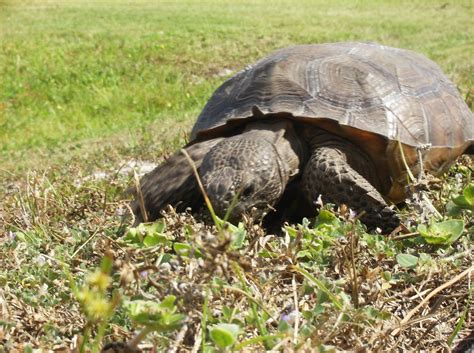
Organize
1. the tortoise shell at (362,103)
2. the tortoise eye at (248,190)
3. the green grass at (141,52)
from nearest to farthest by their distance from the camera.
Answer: the tortoise eye at (248,190), the tortoise shell at (362,103), the green grass at (141,52)

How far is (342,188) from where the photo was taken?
8.96ft

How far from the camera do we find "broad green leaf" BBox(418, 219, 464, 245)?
76.2 inches

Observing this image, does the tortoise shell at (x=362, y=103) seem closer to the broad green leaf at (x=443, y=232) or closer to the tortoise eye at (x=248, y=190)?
the tortoise eye at (x=248, y=190)

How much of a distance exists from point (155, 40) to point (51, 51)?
2620mm

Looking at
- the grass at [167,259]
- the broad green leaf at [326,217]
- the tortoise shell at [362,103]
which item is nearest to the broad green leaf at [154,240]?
the grass at [167,259]

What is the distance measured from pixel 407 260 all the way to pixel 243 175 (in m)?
0.98

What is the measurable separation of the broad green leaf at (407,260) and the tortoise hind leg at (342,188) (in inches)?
26.8

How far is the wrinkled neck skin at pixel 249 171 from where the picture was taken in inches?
103

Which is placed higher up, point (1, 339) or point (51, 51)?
point (1, 339)

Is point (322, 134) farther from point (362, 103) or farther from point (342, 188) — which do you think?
point (342, 188)

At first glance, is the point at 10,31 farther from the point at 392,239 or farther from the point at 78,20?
the point at 392,239

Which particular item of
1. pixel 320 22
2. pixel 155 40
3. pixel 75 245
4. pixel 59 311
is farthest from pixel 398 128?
pixel 320 22

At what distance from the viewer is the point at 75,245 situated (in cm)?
218

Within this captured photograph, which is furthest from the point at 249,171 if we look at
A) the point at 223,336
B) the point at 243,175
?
the point at 223,336
